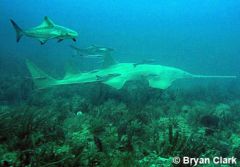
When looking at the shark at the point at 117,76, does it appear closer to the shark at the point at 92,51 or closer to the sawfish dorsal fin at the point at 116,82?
the sawfish dorsal fin at the point at 116,82

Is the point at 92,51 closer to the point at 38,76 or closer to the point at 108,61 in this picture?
the point at 108,61

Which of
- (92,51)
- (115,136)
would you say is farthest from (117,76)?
(115,136)

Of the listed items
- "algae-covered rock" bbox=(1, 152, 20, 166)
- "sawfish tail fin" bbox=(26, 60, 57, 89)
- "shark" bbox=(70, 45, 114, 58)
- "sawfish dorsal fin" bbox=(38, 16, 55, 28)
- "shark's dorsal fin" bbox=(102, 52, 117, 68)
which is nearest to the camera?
"algae-covered rock" bbox=(1, 152, 20, 166)

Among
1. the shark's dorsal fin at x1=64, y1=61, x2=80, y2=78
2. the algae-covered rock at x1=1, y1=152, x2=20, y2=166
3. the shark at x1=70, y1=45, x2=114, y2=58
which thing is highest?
the shark at x1=70, y1=45, x2=114, y2=58

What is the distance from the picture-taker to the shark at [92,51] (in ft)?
33.4

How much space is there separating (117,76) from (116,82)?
0.56 meters

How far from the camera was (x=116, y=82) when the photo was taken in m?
9.37

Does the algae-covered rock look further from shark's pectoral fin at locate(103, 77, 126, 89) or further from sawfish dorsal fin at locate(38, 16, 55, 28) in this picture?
shark's pectoral fin at locate(103, 77, 126, 89)

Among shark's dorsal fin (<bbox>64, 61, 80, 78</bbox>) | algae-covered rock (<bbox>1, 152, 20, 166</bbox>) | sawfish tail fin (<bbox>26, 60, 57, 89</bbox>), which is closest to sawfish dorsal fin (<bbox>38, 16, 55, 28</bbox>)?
algae-covered rock (<bbox>1, 152, 20, 166</bbox>)

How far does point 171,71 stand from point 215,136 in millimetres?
4418

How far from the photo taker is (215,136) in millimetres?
6379

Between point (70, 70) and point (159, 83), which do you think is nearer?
point (159, 83)

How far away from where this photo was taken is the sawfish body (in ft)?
30.4

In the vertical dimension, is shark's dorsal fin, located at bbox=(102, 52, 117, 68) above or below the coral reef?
above
